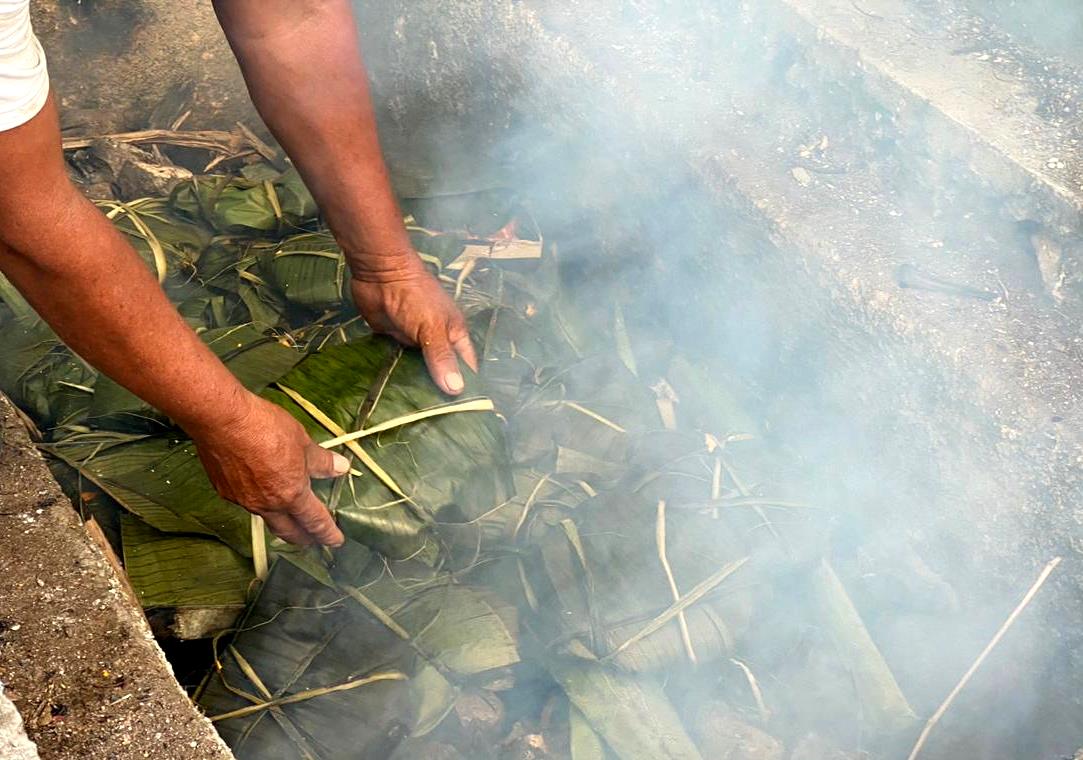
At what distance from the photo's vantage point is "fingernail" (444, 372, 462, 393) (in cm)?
194

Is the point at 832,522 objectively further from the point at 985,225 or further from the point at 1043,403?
the point at 985,225

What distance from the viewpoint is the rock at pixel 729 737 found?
1906 mm

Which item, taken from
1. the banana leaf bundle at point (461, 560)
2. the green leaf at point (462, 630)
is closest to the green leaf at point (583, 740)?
the banana leaf bundle at point (461, 560)

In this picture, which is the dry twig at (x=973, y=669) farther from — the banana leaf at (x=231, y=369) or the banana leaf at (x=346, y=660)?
the banana leaf at (x=231, y=369)

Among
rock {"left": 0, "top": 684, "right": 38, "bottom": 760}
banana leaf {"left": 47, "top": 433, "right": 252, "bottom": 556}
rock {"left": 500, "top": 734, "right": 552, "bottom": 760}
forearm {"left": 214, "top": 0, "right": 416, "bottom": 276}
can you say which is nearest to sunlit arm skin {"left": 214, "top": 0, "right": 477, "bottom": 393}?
forearm {"left": 214, "top": 0, "right": 416, "bottom": 276}

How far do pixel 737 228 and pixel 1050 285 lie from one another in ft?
2.05

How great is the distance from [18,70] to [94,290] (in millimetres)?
317

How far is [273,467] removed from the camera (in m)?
1.58

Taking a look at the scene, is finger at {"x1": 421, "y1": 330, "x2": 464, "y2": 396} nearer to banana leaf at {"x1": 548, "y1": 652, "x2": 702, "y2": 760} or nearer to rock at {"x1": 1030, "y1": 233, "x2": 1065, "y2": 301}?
banana leaf at {"x1": 548, "y1": 652, "x2": 702, "y2": 760}

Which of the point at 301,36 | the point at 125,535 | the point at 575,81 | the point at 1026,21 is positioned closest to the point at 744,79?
the point at 575,81

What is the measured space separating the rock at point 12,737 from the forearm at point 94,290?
0.48 metres

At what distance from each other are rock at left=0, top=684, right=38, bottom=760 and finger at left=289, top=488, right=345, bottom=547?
540 mm

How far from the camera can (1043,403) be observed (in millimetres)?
1669

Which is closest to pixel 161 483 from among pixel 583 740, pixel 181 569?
pixel 181 569
